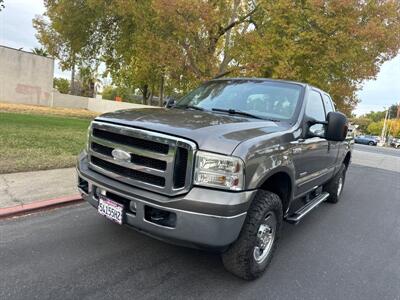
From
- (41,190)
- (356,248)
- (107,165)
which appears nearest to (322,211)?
(356,248)

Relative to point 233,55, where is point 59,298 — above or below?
below

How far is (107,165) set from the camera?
3455mm

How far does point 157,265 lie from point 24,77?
90.2 feet

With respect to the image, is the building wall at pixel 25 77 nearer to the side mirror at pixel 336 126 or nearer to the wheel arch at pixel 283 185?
the wheel arch at pixel 283 185

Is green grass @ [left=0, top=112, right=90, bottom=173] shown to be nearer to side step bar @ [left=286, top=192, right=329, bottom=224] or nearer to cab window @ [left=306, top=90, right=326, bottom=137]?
side step bar @ [left=286, top=192, right=329, bottom=224]

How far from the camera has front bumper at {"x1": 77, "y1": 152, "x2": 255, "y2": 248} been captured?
2.77m

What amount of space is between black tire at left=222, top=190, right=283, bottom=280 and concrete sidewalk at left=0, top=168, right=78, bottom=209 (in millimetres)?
3098

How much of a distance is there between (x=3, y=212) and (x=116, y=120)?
87.3 inches

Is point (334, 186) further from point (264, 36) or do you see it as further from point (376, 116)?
point (376, 116)

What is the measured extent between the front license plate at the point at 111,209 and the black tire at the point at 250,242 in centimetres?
100

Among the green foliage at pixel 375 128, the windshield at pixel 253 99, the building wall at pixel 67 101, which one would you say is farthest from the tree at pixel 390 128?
the windshield at pixel 253 99

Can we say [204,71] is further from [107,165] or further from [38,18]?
[38,18]

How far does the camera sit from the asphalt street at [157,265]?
3.09 meters

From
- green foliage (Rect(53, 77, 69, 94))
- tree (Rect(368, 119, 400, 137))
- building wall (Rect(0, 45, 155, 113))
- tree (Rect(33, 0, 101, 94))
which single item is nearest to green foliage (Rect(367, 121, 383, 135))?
tree (Rect(368, 119, 400, 137))
